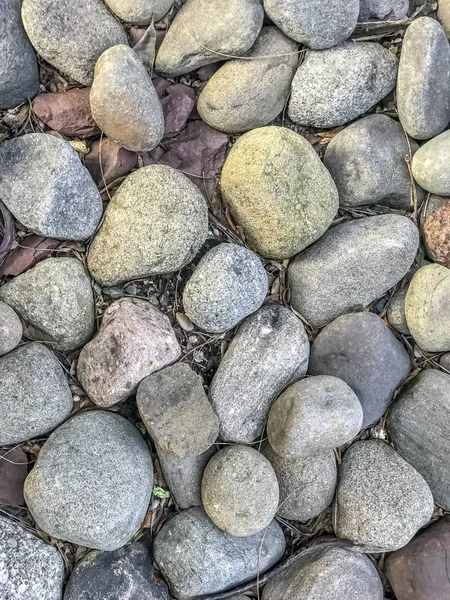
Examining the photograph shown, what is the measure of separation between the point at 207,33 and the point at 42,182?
838mm

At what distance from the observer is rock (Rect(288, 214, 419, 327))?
2066 mm

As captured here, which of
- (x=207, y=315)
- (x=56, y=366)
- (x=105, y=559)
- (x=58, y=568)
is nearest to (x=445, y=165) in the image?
(x=207, y=315)

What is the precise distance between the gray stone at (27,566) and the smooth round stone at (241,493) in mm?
608

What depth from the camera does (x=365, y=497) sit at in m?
2.08

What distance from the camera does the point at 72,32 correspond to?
188cm

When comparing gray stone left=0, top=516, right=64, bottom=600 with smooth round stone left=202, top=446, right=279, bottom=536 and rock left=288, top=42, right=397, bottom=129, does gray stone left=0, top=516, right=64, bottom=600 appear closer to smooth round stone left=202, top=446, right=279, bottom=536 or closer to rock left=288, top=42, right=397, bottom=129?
smooth round stone left=202, top=446, right=279, bottom=536

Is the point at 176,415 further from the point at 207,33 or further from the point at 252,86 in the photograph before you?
the point at 207,33

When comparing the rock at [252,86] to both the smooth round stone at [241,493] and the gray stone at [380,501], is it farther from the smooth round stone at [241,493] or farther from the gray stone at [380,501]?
the gray stone at [380,501]

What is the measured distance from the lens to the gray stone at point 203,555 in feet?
6.53

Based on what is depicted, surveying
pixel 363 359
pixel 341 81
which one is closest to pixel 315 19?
pixel 341 81

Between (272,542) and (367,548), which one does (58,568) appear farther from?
(367,548)

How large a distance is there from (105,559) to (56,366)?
76cm

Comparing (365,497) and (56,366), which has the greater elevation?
(56,366)

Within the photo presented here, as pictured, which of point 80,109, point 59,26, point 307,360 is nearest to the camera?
point 59,26
